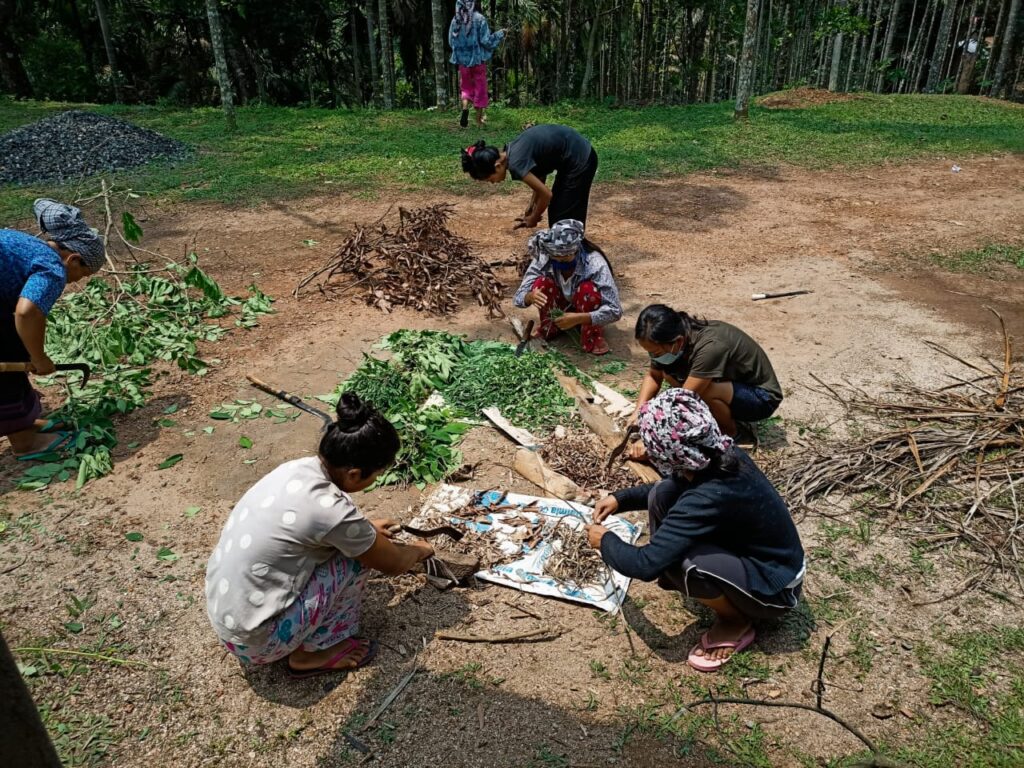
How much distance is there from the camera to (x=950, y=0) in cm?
1650

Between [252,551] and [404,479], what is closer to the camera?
[252,551]

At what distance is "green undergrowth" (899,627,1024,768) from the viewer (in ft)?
6.87

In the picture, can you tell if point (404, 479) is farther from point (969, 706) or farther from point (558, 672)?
point (969, 706)

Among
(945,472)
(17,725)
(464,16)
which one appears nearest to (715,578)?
(945,472)

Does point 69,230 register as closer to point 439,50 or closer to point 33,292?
point 33,292

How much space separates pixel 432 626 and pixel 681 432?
1.26 meters

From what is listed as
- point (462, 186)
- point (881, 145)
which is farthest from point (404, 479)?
point (881, 145)

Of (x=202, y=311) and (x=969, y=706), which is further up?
(x=202, y=311)

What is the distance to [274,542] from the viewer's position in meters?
2.09

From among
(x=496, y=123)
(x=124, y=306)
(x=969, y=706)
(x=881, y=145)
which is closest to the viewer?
(x=969, y=706)

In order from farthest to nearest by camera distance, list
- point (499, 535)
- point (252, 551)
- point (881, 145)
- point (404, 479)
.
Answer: point (881, 145), point (404, 479), point (499, 535), point (252, 551)

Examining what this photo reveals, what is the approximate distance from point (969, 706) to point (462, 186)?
293 inches

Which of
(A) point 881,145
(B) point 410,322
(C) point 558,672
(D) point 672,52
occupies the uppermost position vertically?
(D) point 672,52

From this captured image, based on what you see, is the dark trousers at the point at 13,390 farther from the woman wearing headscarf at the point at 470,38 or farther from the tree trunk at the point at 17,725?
the woman wearing headscarf at the point at 470,38
